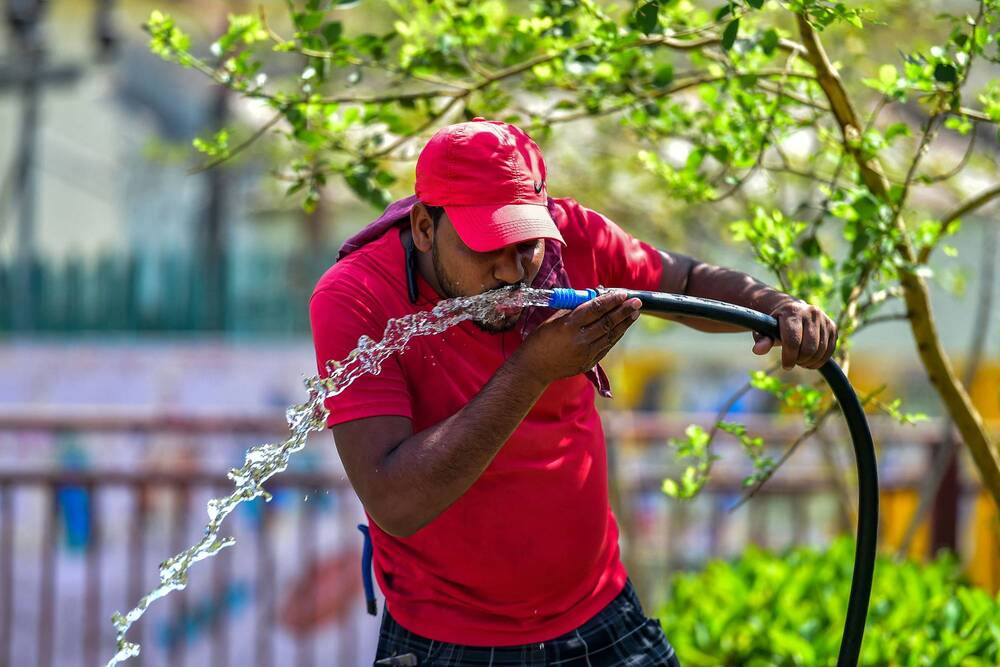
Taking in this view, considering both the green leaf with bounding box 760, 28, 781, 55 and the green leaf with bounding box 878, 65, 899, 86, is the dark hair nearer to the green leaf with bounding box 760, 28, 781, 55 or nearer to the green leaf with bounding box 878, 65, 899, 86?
the green leaf with bounding box 760, 28, 781, 55

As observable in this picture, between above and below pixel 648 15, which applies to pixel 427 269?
below

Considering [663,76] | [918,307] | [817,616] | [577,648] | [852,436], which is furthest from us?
[817,616]

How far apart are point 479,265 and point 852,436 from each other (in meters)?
0.82

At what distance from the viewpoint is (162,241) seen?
12445 millimetres

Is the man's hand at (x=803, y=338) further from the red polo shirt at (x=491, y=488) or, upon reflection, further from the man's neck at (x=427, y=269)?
the man's neck at (x=427, y=269)

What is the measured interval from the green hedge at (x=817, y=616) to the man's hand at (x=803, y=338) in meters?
1.21

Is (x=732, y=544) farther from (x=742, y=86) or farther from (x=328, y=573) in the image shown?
(x=742, y=86)

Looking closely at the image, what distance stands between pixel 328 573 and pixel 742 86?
3.94m

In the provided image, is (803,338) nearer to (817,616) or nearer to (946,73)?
(946,73)

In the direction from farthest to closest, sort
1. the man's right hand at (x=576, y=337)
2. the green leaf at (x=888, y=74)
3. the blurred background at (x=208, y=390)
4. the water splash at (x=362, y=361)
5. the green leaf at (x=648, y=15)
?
1. the blurred background at (x=208, y=390)
2. the green leaf at (x=888, y=74)
3. the green leaf at (x=648, y=15)
4. the water splash at (x=362, y=361)
5. the man's right hand at (x=576, y=337)

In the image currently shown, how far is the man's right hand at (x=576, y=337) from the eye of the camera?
6.02ft

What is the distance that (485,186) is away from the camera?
1957mm

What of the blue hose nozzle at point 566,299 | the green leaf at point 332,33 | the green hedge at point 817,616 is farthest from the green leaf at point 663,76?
the green hedge at point 817,616

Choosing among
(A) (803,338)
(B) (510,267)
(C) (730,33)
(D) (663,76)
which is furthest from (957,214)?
(B) (510,267)
